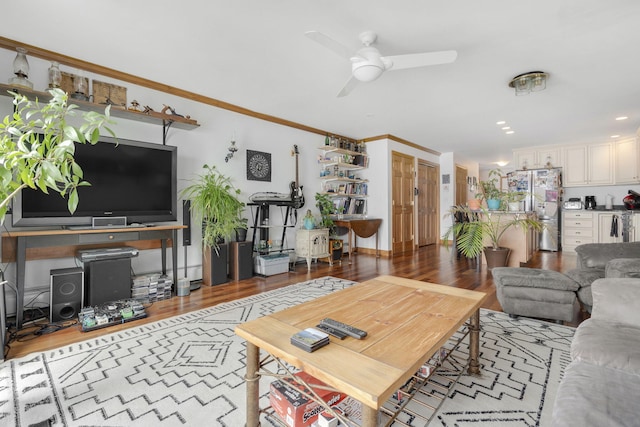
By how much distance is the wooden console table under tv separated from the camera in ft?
7.41

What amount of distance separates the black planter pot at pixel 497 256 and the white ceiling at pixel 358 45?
198 centimetres

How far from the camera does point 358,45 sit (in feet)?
8.50

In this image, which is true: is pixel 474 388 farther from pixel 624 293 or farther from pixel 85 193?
pixel 85 193

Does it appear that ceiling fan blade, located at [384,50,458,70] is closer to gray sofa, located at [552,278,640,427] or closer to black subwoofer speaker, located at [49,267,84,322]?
gray sofa, located at [552,278,640,427]

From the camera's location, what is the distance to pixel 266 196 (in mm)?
4273

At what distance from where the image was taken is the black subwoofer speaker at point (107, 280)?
8.32 ft

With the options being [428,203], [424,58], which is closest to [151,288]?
[424,58]

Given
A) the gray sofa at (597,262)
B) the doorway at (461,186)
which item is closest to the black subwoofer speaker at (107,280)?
the gray sofa at (597,262)

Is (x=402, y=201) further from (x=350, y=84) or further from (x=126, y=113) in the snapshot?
(x=126, y=113)

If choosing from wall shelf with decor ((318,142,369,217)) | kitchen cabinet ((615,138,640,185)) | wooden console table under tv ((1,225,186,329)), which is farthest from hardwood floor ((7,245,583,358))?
kitchen cabinet ((615,138,640,185))

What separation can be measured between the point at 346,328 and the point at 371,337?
102 mm

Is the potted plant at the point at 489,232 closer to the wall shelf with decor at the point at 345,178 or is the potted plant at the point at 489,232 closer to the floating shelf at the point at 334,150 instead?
the wall shelf with decor at the point at 345,178

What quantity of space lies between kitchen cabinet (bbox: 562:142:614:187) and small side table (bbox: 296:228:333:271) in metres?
5.49

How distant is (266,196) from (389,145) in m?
2.76
